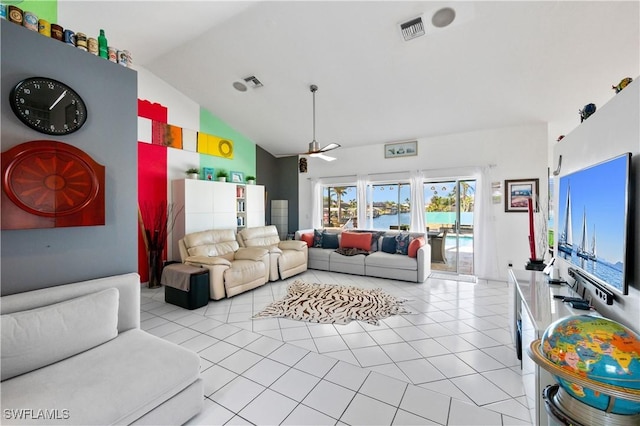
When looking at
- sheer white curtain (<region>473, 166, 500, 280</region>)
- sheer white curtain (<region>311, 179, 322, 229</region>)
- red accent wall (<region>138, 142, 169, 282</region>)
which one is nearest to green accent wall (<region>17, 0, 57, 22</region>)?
red accent wall (<region>138, 142, 169, 282</region>)

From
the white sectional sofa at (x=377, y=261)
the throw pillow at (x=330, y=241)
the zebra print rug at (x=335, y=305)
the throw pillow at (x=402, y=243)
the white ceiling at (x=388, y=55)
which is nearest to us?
the white ceiling at (x=388, y=55)

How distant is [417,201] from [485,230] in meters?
1.33

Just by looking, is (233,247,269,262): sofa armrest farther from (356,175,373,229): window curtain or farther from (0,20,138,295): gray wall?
(356,175,373,229): window curtain

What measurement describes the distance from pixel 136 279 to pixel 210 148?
3.98 metres

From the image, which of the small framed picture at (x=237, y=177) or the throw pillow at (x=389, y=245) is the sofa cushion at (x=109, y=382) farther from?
the small framed picture at (x=237, y=177)

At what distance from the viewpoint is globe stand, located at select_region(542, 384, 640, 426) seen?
89 cm

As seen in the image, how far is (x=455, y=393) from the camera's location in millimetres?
1915

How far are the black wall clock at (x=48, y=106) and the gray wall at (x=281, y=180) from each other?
502 cm

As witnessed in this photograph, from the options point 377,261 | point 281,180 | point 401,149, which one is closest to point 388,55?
point 401,149

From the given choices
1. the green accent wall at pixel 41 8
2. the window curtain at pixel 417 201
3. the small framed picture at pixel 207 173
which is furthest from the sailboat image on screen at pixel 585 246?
the small framed picture at pixel 207 173

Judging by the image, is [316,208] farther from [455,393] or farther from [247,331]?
[455,393]

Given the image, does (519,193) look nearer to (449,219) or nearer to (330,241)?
(449,219)

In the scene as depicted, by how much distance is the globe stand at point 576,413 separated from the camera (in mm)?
892

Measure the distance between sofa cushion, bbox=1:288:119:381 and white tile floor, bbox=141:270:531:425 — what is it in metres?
0.86
